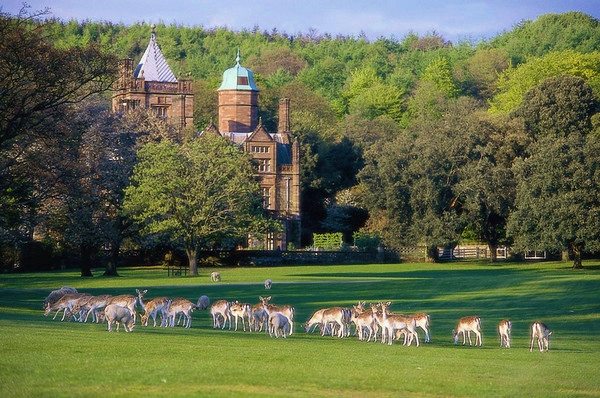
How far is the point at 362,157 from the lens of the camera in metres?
119

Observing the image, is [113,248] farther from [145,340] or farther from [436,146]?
[145,340]

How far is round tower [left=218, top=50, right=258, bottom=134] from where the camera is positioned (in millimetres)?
124562

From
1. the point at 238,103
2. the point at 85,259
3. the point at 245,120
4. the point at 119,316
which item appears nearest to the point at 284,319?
the point at 119,316

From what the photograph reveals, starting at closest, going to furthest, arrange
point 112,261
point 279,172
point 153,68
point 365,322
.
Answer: point 365,322 < point 112,261 < point 279,172 < point 153,68

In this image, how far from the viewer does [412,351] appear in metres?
29.6

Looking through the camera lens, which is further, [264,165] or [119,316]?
[264,165]

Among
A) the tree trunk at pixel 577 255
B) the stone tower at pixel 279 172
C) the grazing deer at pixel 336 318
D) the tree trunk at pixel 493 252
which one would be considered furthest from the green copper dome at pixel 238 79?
the grazing deer at pixel 336 318

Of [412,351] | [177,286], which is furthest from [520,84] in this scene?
[412,351]

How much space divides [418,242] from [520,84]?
117 feet

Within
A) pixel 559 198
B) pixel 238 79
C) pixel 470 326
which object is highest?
pixel 238 79

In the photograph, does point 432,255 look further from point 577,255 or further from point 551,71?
point 551,71

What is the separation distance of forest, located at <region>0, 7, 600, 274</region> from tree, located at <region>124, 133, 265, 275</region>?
2046 millimetres

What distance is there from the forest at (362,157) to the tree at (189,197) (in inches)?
80.6

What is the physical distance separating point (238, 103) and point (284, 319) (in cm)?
9278
